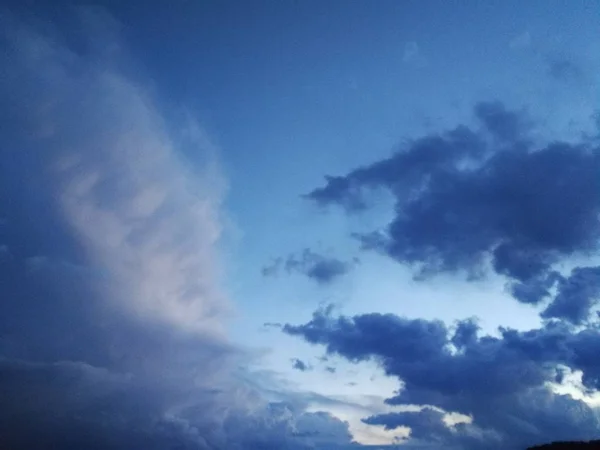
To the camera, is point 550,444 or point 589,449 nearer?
point 589,449

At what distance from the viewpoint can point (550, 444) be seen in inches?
6772

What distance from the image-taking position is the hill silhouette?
517 ft

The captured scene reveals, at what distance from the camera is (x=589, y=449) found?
155750mm

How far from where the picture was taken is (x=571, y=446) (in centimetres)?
16262

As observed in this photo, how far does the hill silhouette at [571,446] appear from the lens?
157625mm

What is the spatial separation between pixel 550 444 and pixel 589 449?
57.4 feet
